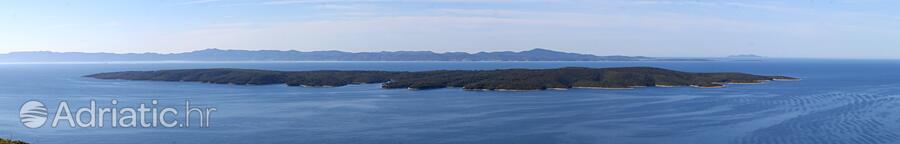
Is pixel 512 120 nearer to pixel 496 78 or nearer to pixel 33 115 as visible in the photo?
pixel 33 115

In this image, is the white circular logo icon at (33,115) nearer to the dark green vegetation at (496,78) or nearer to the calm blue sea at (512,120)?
the calm blue sea at (512,120)

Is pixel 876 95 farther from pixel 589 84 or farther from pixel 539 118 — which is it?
pixel 539 118

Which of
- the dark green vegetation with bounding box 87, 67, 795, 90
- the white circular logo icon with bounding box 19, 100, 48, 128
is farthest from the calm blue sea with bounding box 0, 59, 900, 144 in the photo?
the dark green vegetation with bounding box 87, 67, 795, 90

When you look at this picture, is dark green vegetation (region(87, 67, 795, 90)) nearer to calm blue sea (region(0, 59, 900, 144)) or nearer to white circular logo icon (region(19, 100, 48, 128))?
calm blue sea (region(0, 59, 900, 144))

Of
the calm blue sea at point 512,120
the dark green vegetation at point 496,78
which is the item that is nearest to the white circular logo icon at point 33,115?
the calm blue sea at point 512,120

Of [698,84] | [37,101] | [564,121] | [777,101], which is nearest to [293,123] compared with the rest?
[564,121]

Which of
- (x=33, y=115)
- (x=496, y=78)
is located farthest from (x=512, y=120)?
(x=496, y=78)
